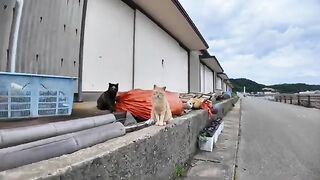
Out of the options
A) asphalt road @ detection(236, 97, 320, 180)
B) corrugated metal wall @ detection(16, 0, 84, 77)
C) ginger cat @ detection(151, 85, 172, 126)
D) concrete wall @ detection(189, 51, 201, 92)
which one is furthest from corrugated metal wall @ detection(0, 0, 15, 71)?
concrete wall @ detection(189, 51, 201, 92)

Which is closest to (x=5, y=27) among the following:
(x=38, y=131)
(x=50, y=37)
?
(x=50, y=37)

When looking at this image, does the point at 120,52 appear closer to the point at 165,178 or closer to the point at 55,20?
the point at 55,20

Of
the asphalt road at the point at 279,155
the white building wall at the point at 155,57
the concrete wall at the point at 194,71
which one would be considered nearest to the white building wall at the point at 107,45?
the white building wall at the point at 155,57

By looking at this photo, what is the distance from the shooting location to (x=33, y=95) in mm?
3008

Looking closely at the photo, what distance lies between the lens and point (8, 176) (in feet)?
5.61

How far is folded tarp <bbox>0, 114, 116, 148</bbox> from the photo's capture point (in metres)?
2.23

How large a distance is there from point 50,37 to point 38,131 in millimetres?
2445

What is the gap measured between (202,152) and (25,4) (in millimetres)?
→ 4667

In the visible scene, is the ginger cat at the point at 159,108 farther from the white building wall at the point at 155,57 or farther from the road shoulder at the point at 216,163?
the white building wall at the point at 155,57

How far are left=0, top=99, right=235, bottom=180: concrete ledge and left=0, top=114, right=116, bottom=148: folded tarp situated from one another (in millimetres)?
374

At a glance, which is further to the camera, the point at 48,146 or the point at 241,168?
the point at 241,168

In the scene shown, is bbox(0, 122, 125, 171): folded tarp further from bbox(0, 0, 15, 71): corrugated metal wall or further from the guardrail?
the guardrail

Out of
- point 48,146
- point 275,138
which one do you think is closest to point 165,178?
point 48,146

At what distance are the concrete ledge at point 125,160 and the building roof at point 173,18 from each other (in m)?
5.09
